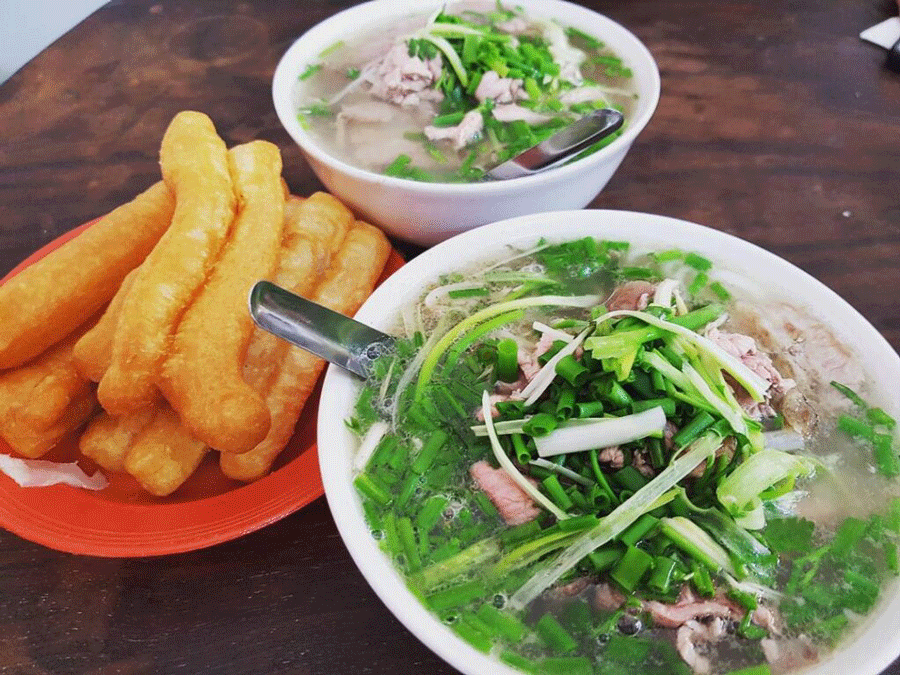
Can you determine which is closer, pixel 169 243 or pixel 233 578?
pixel 233 578

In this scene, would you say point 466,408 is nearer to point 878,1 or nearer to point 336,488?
point 336,488

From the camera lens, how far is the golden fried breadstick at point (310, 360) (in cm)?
140

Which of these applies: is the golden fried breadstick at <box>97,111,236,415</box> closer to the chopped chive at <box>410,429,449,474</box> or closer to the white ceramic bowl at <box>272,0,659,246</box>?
the white ceramic bowl at <box>272,0,659,246</box>

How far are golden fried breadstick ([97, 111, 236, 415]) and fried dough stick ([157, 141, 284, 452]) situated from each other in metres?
0.03

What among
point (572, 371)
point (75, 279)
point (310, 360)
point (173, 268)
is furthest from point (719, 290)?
point (75, 279)

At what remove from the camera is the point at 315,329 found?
122cm

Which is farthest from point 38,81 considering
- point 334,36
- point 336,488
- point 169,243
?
point 336,488

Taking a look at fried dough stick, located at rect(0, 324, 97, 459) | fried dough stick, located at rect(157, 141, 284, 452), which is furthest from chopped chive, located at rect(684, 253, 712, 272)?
fried dough stick, located at rect(0, 324, 97, 459)

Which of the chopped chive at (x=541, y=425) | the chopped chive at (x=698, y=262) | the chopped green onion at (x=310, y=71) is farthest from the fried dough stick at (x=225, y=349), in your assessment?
the chopped chive at (x=698, y=262)

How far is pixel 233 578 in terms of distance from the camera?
1327mm

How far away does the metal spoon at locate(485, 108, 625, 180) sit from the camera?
5.61ft

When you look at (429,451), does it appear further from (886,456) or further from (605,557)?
(886,456)

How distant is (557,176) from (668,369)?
660mm

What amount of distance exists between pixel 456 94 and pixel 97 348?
4.04ft
